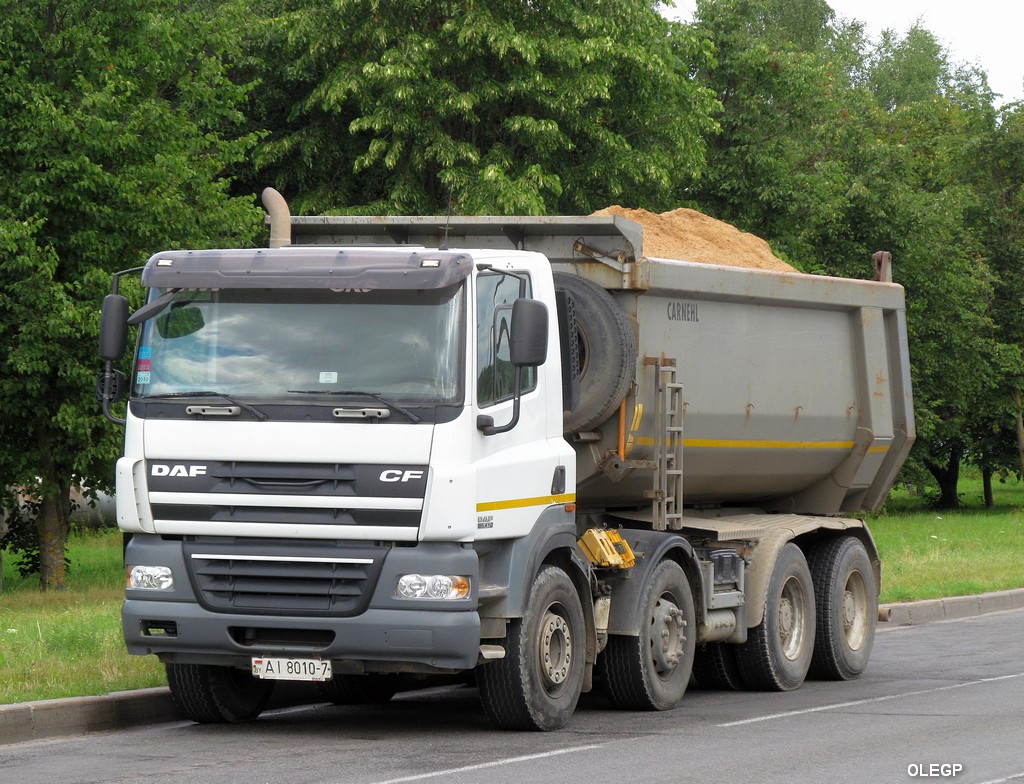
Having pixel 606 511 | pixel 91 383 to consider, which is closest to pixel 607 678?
pixel 606 511

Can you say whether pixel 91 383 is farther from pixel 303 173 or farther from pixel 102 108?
pixel 303 173

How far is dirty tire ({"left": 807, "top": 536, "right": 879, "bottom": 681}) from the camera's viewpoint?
1321cm

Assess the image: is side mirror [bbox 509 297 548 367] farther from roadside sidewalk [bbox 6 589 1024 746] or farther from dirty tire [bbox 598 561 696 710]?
roadside sidewalk [bbox 6 589 1024 746]

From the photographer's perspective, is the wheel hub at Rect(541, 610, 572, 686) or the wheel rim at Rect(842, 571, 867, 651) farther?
the wheel rim at Rect(842, 571, 867, 651)

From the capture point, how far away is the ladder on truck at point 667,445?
1078 cm

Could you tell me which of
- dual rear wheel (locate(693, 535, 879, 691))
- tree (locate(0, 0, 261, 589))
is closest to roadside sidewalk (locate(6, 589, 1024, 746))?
dual rear wheel (locate(693, 535, 879, 691))

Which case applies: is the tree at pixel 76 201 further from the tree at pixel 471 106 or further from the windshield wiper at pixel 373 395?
the windshield wiper at pixel 373 395

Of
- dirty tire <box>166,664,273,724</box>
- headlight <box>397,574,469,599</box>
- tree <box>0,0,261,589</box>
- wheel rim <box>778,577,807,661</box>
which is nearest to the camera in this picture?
headlight <box>397,574,469,599</box>

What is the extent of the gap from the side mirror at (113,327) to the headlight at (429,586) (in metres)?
2.19

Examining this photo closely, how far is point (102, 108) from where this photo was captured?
19.3 meters

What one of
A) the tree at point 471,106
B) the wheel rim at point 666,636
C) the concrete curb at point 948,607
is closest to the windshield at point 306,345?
the wheel rim at point 666,636

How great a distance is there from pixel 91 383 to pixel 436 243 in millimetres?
9206

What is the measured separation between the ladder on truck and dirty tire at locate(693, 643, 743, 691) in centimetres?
187
